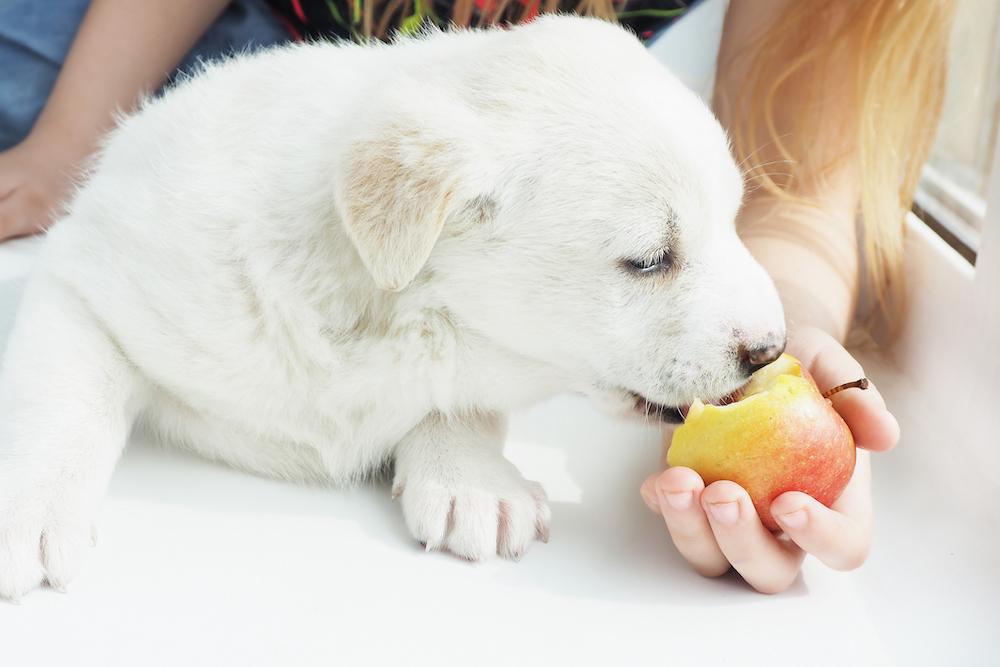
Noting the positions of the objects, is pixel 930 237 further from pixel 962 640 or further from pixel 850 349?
pixel 962 640

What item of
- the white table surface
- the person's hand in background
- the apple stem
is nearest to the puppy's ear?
the white table surface

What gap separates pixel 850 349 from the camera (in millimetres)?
2426

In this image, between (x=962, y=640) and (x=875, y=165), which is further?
(x=875, y=165)

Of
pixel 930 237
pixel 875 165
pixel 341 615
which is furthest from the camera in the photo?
pixel 875 165

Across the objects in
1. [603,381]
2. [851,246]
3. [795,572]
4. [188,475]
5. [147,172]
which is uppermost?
[147,172]

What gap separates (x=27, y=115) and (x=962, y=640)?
2.59 m

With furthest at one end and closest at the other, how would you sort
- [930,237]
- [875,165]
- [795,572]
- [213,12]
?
[213,12]
[875,165]
[930,237]
[795,572]

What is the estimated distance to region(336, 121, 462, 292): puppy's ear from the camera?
4.65 feet

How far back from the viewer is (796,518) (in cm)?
139

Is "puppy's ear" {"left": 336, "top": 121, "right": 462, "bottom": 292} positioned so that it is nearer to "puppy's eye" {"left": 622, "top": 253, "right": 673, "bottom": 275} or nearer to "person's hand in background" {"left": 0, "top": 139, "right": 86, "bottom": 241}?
"puppy's eye" {"left": 622, "top": 253, "right": 673, "bottom": 275}

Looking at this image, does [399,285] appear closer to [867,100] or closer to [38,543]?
[38,543]

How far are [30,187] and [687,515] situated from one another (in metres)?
1.92

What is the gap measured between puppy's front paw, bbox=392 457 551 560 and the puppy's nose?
1.23 feet

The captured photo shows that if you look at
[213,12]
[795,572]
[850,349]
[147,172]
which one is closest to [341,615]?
[795,572]
